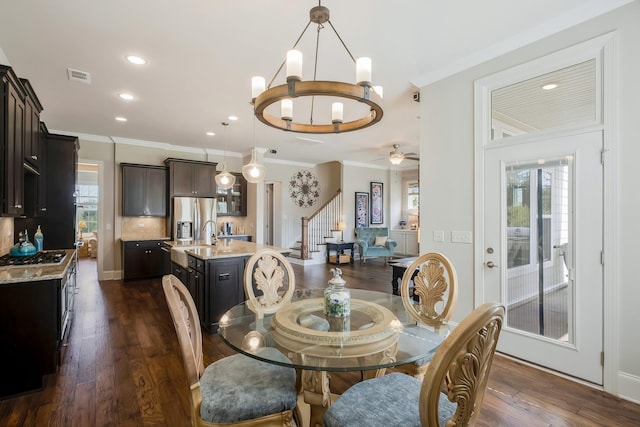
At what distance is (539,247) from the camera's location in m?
2.70

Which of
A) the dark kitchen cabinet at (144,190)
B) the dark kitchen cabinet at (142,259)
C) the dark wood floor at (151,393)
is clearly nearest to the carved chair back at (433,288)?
the dark wood floor at (151,393)

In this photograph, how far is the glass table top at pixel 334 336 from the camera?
4.54ft

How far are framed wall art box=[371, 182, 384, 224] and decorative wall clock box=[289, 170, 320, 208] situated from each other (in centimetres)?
172

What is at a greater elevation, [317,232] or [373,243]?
[317,232]

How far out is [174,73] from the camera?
11.1ft

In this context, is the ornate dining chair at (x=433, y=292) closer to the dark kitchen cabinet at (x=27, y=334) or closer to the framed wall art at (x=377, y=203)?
the dark kitchen cabinet at (x=27, y=334)

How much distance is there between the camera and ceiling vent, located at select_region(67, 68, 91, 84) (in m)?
3.30

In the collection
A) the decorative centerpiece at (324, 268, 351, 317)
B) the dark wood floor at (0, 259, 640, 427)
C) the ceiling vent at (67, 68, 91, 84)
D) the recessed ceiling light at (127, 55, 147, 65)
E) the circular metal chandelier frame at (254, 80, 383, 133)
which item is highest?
the recessed ceiling light at (127, 55, 147, 65)

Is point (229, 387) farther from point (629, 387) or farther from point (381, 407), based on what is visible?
point (629, 387)

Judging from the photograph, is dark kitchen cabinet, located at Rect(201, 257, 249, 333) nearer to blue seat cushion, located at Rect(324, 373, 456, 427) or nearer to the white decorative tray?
the white decorative tray

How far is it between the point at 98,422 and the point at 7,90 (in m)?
2.64

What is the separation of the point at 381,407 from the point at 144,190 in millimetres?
6439

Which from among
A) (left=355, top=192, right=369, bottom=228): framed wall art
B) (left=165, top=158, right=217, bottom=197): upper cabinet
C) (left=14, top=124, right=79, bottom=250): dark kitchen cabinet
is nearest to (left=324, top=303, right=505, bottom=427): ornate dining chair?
(left=14, top=124, right=79, bottom=250): dark kitchen cabinet

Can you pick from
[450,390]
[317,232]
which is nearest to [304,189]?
[317,232]
